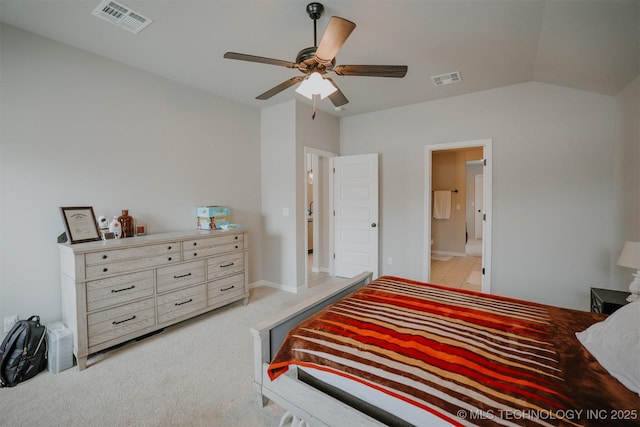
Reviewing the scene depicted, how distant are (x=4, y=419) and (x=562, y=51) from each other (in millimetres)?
4892

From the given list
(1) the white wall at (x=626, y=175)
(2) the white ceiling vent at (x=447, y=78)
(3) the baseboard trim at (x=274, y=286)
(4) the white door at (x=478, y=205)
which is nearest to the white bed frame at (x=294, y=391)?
(3) the baseboard trim at (x=274, y=286)

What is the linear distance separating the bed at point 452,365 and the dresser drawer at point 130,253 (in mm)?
1522

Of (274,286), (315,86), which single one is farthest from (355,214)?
(315,86)

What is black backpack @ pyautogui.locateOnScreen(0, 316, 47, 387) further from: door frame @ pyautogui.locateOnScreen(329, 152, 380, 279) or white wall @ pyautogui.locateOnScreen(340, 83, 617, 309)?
white wall @ pyautogui.locateOnScreen(340, 83, 617, 309)

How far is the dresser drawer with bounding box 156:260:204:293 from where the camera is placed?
2.67m

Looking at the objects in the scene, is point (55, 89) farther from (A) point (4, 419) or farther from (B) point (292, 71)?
(A) point (4, 419)

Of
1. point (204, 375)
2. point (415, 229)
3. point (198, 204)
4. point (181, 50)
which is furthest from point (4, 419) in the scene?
point (415, 229)

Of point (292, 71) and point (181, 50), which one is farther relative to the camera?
point (292, 71)

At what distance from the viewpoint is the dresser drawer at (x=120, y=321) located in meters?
2.23

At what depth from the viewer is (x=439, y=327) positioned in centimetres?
155

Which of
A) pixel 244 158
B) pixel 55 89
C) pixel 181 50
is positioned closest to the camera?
pixel 55 89

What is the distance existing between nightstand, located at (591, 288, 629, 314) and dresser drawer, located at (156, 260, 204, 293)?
3665 millimetres

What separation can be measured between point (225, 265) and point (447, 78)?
3.35m

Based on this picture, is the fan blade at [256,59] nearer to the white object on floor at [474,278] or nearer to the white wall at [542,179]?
the white wall at [542,179]
